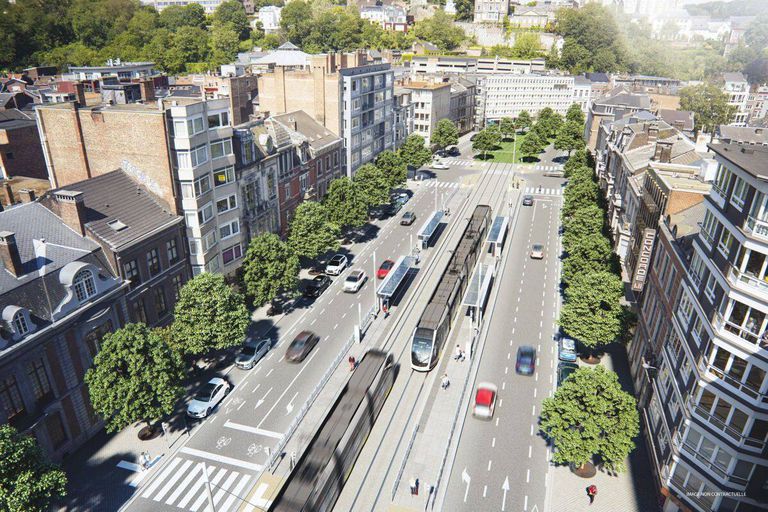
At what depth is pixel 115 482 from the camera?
130 feet

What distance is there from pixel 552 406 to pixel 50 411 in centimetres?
3965

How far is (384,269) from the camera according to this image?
7344 centimetres

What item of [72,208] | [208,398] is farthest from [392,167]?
[208,398]

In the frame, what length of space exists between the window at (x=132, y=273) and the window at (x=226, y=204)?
513 inches

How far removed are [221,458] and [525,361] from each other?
1230 inches

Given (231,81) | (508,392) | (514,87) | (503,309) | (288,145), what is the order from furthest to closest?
(514,87)
(231,81)
(288,145)
(503,309)
(508,392)

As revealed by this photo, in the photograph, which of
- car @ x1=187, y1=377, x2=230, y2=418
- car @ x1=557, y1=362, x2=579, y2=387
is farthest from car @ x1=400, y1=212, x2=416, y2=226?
car @ x1=187, y1=377, x2=230, y2=418

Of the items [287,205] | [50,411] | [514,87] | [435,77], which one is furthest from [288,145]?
[514,87]

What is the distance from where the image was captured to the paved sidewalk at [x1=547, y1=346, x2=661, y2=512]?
37875mm

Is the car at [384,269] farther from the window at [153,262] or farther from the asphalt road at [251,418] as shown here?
the window at [153,262]

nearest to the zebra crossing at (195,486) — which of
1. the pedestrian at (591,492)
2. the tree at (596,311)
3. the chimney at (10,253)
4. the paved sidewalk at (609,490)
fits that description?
the chimney at (10,253)

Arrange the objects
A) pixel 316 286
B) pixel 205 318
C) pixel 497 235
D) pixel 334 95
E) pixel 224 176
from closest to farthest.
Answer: pixel 205 318 → pixel 224 176 → pixel 316 286 → pixel 497 235 → pixel 334 95

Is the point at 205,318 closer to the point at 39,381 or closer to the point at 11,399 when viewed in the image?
the point at 39,381

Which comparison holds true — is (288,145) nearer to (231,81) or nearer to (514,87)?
(231,81)
